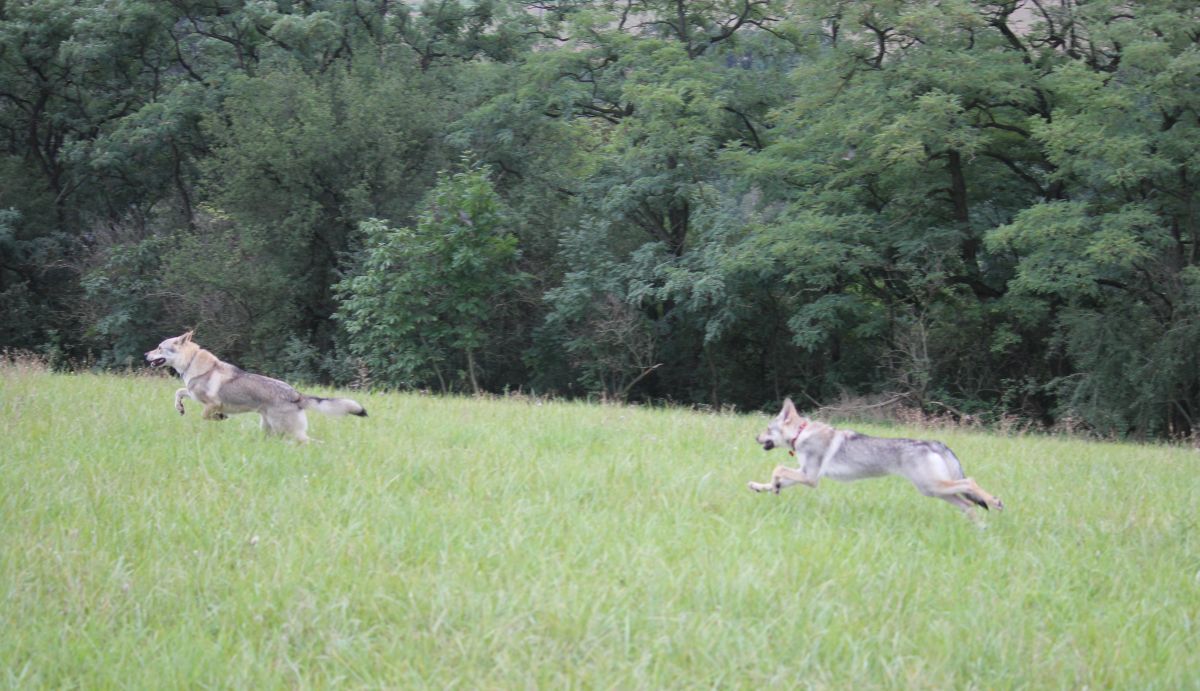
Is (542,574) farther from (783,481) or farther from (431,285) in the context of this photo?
(431,285)

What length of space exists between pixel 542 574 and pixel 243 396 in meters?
5.24

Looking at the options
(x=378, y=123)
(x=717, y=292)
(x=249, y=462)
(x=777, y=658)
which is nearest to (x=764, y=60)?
(x=717, y=292)

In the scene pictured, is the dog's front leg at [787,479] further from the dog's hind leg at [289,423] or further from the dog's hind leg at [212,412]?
the dog's hind leg at [212,412]

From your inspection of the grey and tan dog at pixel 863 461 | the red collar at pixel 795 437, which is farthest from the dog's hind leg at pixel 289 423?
the red collar at pixel 795 437

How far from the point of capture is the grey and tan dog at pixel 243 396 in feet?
30.7

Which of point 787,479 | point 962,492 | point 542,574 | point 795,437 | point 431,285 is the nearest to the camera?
point 542,574

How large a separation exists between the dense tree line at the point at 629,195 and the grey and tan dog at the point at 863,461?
51.2 ft

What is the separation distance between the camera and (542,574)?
5.63 metres

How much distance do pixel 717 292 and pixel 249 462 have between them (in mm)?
21090

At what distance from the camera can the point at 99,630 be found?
480 cm

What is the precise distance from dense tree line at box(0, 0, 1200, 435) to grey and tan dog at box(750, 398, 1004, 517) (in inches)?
614

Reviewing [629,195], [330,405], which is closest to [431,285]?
[629,195]

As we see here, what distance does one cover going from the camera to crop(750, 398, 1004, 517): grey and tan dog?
7.57 metres

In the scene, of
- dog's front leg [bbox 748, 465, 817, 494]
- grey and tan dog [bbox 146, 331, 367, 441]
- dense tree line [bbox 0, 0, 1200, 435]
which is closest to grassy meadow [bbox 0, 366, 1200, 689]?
dog's front leg [bbox 748, 465, 817, 494]
